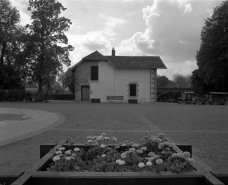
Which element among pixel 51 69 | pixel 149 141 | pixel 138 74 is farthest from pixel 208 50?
pixel 149 141

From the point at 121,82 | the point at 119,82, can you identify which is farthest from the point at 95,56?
the point at 121,82

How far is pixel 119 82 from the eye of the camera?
32531 millimetres

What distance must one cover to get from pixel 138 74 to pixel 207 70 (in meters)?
11.7

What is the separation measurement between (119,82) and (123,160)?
96.0ft

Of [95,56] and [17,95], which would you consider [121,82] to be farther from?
[17,95]

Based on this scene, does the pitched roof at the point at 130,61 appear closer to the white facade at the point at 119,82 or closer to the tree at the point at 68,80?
the white facade at the point at 119,82

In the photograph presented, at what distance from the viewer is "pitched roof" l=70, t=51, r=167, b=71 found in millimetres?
32219

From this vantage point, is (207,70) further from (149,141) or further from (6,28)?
(149,141)

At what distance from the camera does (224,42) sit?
3547 cm

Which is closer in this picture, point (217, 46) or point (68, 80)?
point (217, 46)

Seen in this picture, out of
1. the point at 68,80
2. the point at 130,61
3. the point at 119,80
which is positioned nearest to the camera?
the point at 119,80

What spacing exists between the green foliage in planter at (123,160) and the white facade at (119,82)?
28.3m

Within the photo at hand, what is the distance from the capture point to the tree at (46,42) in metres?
31.0

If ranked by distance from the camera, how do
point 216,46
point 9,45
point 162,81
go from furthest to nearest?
point 162,81
point 9,45
point 216,46
